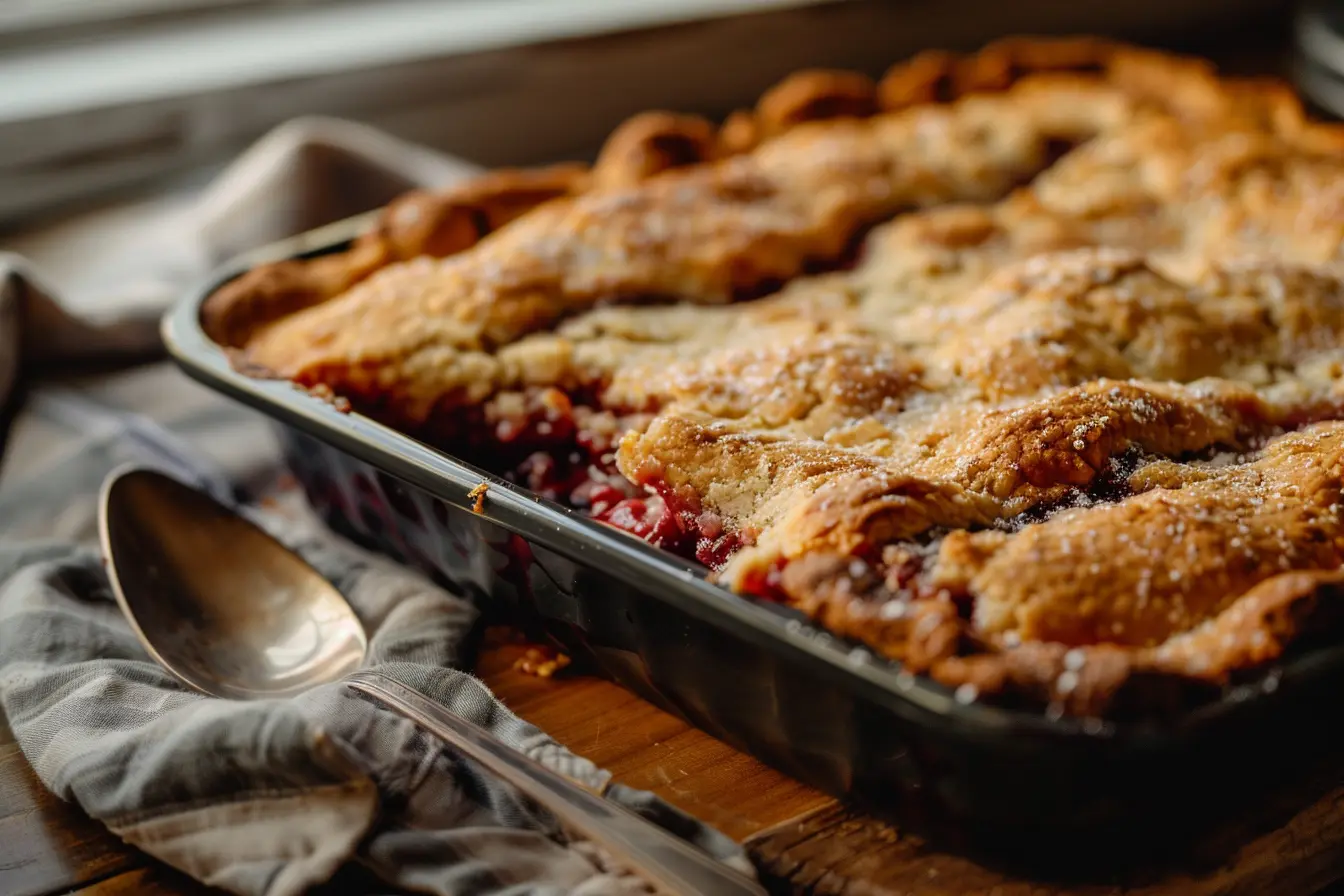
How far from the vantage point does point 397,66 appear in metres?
2.69

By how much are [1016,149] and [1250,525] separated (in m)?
1.14

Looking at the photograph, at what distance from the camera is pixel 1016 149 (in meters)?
2.05

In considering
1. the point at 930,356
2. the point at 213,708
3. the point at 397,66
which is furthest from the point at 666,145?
the point at 213,708

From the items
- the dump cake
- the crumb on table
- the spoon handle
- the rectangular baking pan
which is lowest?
the crumb on table

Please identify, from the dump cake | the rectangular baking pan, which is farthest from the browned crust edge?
the rectangular baking pan

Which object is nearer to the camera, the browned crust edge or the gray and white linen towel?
the gray and white linen towel

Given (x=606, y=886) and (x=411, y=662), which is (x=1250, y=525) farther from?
(x=411, y=662)

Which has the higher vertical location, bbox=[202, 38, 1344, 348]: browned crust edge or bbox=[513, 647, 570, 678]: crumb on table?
bbox=[202, 38, 1344, 348]: browned crust edge

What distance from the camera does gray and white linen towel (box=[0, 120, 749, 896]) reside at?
1.01 meters

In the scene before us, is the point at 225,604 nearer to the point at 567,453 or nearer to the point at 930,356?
the point at 567,453

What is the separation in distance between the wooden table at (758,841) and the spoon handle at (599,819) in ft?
0.26

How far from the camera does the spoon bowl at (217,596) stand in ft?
4.19

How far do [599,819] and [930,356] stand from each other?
2.25ft

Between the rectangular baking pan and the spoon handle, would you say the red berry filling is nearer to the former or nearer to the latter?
the rectangular baking pan
